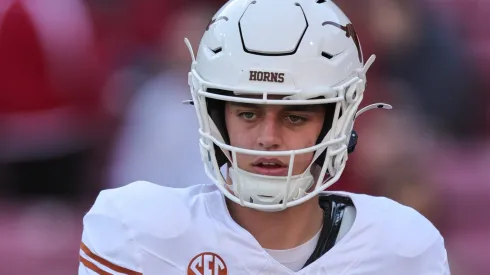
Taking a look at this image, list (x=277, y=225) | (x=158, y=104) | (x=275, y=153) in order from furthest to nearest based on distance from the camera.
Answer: (x=158, y=104) < (x=277, y=225) < (x=275, y=153)

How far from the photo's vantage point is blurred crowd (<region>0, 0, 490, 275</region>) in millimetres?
2375

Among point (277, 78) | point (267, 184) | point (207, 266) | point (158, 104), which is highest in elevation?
point (277, 78)

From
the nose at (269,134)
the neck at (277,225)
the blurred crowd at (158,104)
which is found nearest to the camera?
the nose at (269,134)

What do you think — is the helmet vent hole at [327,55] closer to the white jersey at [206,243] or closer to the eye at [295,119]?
the eye at [295,119]

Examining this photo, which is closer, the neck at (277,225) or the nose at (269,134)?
the nose at (269,134)

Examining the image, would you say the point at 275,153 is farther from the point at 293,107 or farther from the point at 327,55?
the point at 327,55

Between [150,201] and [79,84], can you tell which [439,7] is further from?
[150,201]

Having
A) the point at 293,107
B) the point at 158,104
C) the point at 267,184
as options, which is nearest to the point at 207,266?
the point at 267,184

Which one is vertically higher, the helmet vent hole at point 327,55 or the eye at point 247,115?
the helmet vent hole at point 327,55

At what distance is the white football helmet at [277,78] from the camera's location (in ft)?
3.90

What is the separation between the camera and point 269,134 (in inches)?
46.2

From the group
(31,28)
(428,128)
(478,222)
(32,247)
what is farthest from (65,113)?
(478,222)

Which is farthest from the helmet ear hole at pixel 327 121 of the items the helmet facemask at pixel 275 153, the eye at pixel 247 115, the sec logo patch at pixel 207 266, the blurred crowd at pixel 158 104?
the blurred crowd at pixel 158 104

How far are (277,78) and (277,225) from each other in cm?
25
